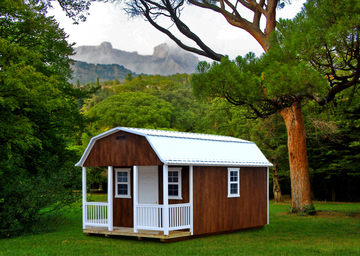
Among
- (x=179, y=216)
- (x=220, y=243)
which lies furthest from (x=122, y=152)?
(x=220, y=243)

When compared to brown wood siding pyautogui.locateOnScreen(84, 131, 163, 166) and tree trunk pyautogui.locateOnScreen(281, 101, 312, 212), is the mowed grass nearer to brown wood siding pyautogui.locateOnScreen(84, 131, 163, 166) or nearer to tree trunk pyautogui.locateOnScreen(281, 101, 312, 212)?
brown wood siding pyautogui.locateOnScreen(84, 131, 163, 166)

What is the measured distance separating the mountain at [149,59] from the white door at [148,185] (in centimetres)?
13798

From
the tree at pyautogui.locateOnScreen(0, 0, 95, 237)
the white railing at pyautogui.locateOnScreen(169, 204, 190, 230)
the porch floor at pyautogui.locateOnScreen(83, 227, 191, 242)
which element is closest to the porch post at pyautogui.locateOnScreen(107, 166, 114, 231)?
the porch floor at pyautogui.locateOnScreen(83, 227, 191, 242)

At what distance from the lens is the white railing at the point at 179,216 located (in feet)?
40.8

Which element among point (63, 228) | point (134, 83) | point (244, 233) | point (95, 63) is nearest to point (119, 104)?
point (134, 83)

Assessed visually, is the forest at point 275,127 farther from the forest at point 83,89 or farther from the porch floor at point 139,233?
the porch floor at point 139,233

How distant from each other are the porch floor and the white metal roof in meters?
2.10

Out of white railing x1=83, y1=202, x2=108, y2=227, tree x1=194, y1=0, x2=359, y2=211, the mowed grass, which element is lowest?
the mowed grass

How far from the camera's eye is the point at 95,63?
183 m

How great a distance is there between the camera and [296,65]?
37.1 ft

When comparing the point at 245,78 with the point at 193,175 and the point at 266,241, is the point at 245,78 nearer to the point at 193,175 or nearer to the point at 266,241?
the point at 193,175

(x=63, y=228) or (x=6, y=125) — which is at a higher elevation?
(x=6, y=125)

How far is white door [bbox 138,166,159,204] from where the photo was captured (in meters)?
14.2

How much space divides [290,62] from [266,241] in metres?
5.47
